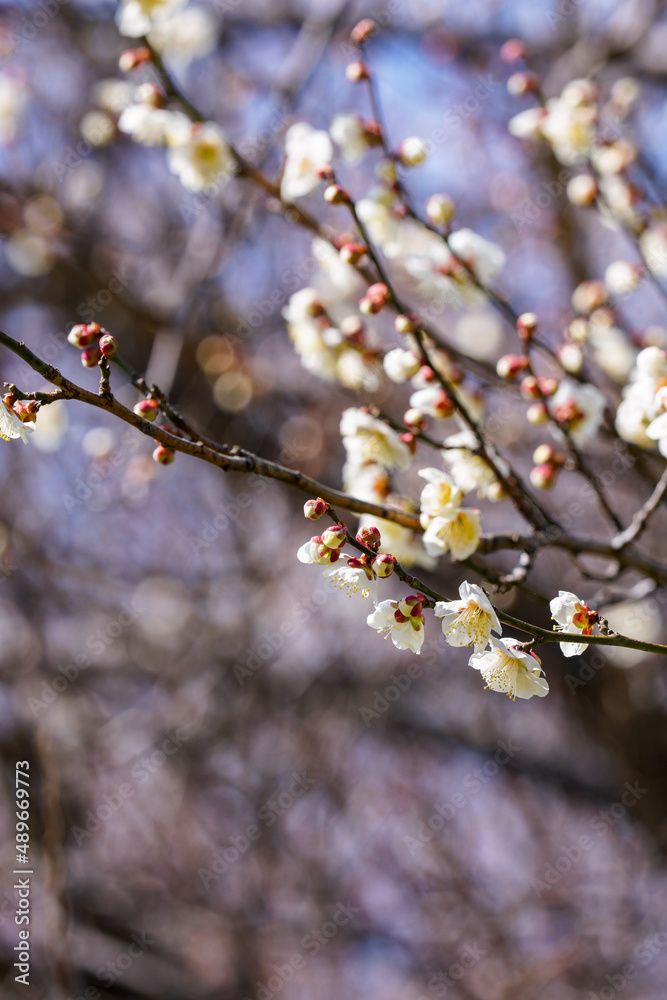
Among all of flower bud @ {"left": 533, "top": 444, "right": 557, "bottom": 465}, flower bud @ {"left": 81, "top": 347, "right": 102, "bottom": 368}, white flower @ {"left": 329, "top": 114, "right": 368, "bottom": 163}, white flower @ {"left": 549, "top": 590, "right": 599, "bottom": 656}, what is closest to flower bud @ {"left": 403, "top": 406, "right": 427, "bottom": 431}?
flower bud @ {"left": 533, "top": 444, "right": 557, "bottom": 465}

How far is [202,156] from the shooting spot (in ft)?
7.61

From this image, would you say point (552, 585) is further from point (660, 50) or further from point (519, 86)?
point (660, 50)

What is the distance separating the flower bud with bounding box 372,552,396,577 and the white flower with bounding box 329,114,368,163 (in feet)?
4.66

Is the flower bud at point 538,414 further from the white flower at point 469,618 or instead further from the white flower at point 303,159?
the white flower at point 303,159

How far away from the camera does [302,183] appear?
2109 millimetres

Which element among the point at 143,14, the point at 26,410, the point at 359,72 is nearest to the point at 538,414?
the point at 359,72

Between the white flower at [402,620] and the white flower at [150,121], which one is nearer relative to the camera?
the white flower at [402,620]

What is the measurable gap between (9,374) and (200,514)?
1.49 m

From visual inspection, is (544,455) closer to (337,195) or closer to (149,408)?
(337,195)

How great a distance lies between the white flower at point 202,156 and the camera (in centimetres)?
229

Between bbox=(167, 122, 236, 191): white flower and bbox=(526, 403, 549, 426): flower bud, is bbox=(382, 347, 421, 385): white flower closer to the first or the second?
bbox=(526, 403, 549, 426): flower bud

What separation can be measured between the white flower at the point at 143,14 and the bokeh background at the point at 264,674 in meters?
1.50

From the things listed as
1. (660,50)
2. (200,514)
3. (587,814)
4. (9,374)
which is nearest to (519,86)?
(660,50)

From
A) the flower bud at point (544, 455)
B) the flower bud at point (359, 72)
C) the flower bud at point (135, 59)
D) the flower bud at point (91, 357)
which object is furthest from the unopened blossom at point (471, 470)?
the flower bud at point (135, 59)
